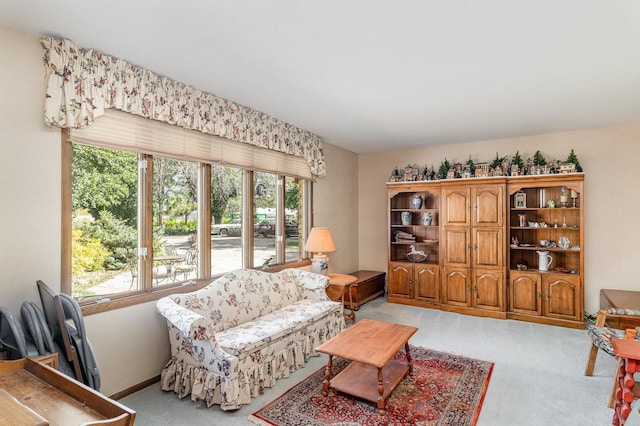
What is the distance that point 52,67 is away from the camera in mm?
2334

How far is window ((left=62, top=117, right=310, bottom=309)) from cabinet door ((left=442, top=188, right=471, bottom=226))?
9.00ft

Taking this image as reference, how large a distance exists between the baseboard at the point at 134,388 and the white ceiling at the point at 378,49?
8.48 feet

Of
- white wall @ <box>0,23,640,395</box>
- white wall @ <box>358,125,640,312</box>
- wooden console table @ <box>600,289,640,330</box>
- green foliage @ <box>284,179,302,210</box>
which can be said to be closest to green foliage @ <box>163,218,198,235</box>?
white wall @ <box>0,23,640,395</box>

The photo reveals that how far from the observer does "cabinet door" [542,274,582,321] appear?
4.46 metres

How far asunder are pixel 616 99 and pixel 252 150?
3.84 m

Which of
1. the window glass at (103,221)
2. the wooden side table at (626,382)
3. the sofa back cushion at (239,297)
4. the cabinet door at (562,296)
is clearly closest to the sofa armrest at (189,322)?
the sofa back cushion at (239,297)

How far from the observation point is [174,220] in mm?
3291

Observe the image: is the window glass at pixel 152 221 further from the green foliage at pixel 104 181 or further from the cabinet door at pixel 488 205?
the cabinet door at pixel 488 205

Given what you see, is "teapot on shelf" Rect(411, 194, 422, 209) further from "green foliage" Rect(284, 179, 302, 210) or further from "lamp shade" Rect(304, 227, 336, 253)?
"green foliage" Rect(284, 179, 302, 210)

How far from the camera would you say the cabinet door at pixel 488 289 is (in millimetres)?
4871

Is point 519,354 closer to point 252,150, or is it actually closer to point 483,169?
point 483,169

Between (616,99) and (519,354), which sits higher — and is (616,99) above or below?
above

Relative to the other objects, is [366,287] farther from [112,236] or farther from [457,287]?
[112,236]

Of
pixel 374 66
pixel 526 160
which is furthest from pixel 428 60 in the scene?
pixel 526 160
